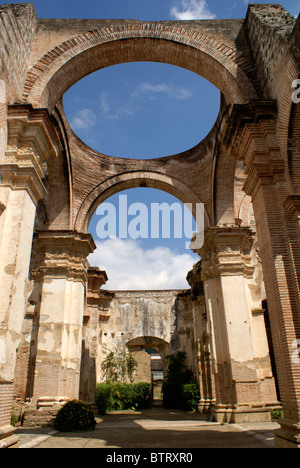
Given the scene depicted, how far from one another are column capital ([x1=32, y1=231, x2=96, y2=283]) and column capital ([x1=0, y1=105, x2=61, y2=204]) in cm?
419

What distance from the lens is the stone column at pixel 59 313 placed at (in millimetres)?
8008

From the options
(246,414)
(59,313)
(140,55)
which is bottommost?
(246,414)

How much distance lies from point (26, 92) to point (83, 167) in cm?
460

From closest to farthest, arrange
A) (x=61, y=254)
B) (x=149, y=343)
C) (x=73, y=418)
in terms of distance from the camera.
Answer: (x=73, y=418) → (x=61, y=254) → (x=149, y=343)

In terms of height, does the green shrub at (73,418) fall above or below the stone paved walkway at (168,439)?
above

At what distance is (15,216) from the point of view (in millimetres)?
4609

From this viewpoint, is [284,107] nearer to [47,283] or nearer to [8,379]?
[8,379]

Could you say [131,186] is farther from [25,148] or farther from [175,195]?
[25,148]

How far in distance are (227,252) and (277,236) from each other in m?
4.44

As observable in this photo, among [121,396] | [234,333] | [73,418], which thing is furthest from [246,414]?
[121,396]

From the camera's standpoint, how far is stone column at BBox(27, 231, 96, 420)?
8.01 meters

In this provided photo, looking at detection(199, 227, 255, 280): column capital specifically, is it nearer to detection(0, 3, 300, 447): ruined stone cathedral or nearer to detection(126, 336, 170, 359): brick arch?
detection(0, 3, 300, 447): ruined stone cathedral

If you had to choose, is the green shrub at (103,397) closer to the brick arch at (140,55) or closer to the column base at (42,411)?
the column base at (42,411)

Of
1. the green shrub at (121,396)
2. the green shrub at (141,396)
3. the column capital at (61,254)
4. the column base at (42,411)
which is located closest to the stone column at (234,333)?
the column capital at (61,254)
